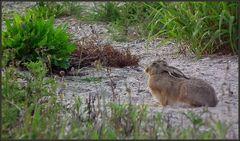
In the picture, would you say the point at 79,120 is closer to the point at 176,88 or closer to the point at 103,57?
the point at 176,88

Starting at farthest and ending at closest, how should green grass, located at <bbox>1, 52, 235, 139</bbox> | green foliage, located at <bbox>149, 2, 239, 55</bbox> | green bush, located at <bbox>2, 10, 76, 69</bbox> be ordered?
1. green foliage, located at <bbox>149, 2, 239, 55</bbox>
2. green bush, located at <bbox>2, 10, 76, 69</bbox>
3. green grass, located at <bbox>1, 52, 235, 139</bbox>

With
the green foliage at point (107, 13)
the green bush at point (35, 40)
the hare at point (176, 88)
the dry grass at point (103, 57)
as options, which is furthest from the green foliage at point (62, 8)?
the hare at point (176, 88)

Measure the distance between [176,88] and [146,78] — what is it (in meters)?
1.36

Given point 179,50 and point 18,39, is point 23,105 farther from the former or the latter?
point 179,50

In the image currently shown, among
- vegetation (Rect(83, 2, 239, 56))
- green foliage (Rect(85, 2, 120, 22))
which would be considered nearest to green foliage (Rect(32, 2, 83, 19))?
green foliage (Rect(85, 2, 120, 22))

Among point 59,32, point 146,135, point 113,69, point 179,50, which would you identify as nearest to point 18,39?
point 59,32

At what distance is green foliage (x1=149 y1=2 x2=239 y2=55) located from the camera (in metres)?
7.50

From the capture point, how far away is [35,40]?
7.29m

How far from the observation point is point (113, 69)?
7.54m

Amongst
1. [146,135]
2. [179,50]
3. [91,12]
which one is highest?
[91,12]

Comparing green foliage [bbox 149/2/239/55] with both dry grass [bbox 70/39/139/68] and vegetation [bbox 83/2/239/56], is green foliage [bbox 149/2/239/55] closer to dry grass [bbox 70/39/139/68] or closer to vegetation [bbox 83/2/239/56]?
vegetation [bbox 83/2/239/56]

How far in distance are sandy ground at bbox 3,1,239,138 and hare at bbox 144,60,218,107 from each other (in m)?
0.10

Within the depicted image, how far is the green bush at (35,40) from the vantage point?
7.24 m

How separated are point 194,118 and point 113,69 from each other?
3008 millimetres
